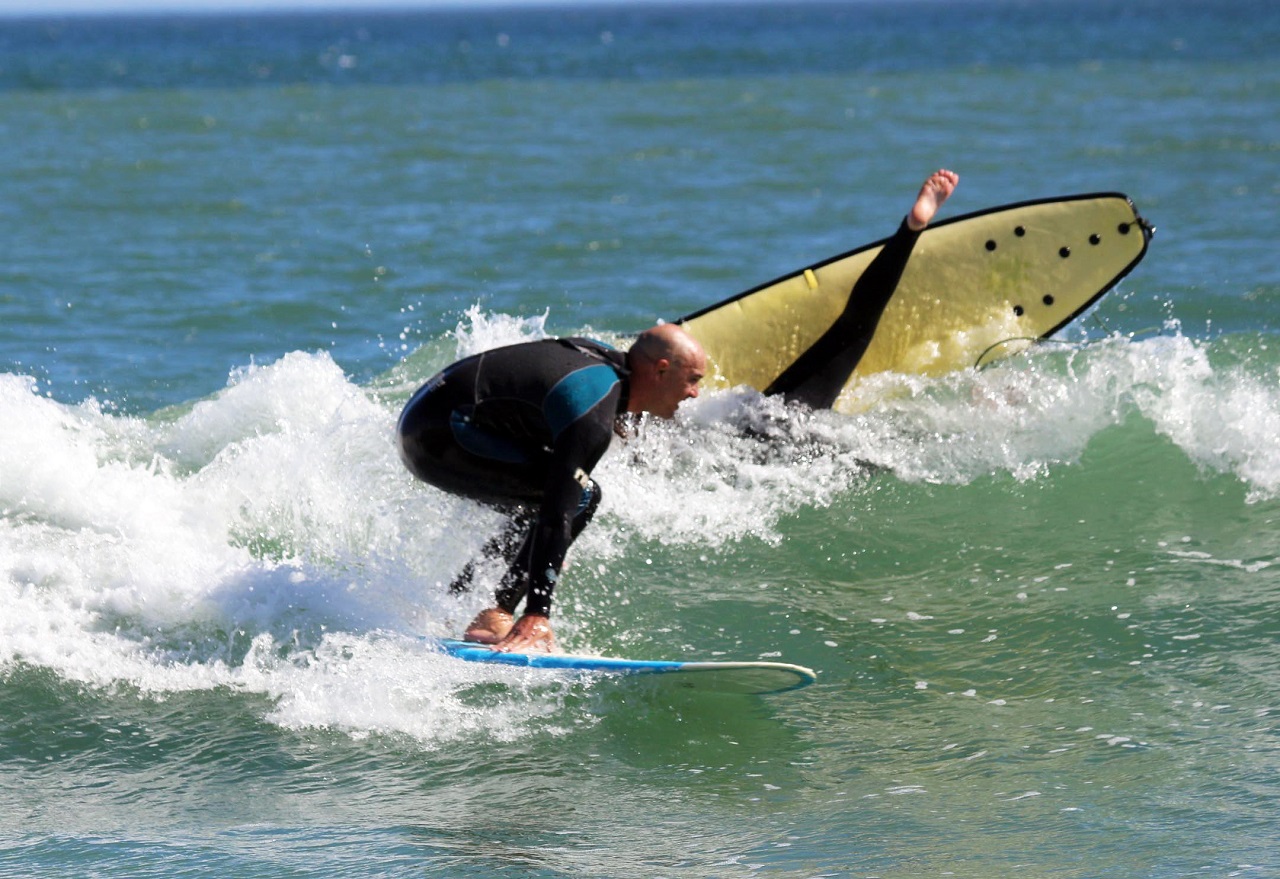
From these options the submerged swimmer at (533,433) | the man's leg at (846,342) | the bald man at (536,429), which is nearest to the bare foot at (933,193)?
the man's leg at (846,342)

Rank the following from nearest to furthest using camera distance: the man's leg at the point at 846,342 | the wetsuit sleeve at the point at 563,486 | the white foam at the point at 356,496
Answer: the wetsuit sleeve at the point at 563,486, the white foam at the point at 356,496, the man's leg at the point at 846,342

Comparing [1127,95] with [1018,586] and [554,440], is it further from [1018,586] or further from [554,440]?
[554,440]

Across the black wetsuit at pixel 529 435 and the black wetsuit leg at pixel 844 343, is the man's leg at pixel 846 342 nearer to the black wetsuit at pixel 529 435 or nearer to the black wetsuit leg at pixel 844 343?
the black wetsuit leg at pixel 844 343

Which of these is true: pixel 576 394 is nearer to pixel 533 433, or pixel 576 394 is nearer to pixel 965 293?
pixel 533 433

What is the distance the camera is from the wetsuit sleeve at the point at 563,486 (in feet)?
16.6

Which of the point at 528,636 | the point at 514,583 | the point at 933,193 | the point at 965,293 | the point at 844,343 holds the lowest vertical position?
the point at 528,636

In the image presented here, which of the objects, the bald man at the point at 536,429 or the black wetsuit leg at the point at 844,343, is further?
the black wetsuit leg at the point at 844,343

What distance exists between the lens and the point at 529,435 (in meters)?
5.29

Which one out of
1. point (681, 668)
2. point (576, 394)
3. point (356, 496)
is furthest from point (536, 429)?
point (356, 496)

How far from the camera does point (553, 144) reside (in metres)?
22.0

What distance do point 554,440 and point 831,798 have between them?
1.47 meters

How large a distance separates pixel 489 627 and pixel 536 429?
2.46 ft

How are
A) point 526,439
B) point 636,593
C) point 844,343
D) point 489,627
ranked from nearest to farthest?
point 526,439 → point 489,627 → point 636,593 → point 844,343

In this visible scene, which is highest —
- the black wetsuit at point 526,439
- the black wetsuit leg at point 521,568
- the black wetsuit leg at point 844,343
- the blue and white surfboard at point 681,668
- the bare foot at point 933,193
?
the bare foot at point 933,193
